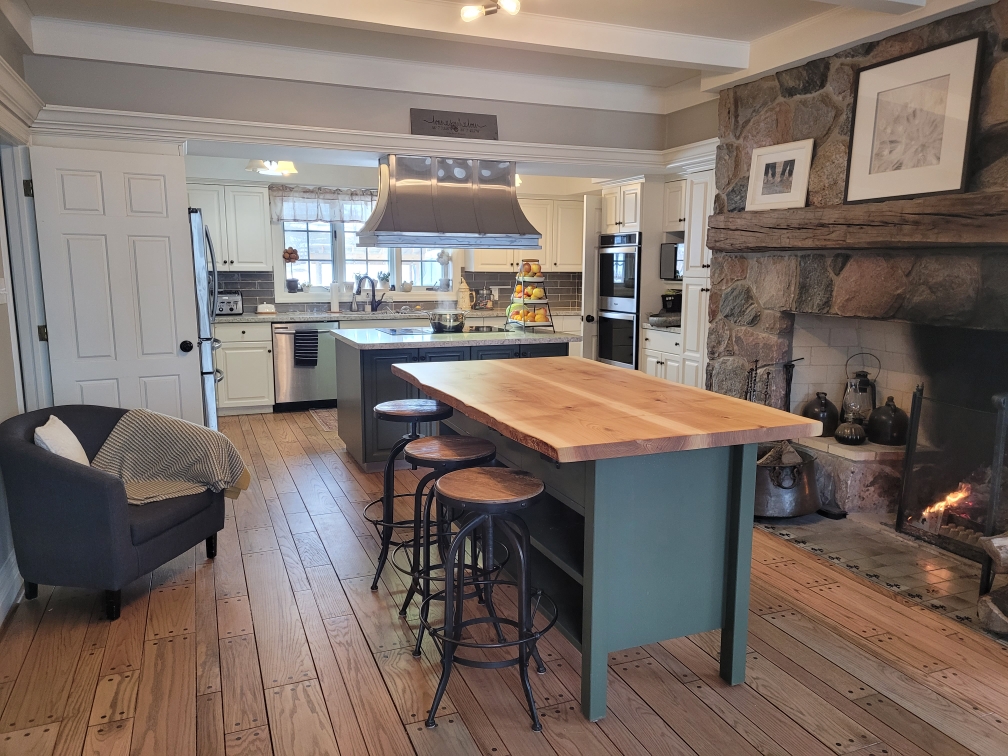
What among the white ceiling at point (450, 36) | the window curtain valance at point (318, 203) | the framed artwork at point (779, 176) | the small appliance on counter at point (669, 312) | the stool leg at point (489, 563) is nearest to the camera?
the stool leg at point (489, 563)

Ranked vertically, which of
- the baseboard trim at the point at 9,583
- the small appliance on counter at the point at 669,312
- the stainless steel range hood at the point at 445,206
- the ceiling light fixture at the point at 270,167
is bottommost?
the baseboard trim at the point at 9,583

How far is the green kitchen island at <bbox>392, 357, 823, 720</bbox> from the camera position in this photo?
1981 millimetres

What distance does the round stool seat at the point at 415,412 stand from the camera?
3.01 m

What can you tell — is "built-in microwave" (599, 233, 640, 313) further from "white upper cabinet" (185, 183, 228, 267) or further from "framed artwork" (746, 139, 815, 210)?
"white upper cabinet" (185, 183, 228, 267)

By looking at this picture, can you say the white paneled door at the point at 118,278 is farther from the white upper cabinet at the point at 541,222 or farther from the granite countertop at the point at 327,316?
the white upper cabinet at the point at 541,222

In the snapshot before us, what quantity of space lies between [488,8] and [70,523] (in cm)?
274

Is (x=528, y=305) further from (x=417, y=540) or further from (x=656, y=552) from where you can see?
(x=656, y=552)

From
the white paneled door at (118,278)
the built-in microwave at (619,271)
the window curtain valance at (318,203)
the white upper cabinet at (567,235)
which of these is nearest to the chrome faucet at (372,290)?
the window curtain valance at (318,203)

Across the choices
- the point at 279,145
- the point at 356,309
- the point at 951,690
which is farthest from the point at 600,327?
the point at 951,690

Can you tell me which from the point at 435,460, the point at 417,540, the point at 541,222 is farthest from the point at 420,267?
the point at 435,460

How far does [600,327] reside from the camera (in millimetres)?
6406

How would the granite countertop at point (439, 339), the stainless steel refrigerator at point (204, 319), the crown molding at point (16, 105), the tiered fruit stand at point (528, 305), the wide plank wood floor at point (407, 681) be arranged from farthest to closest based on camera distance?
1. the tiered fruit stand at point (528, 305)
2. the granite countertop at point (439, 339)
3. the stainless steel refrigerator at point (204, 319)
4. the crown molding at point (16, 105)
5. the wide plank wood floor at point (407, 681)

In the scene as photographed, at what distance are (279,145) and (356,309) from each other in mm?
3232

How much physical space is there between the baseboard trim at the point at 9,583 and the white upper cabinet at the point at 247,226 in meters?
4.18
